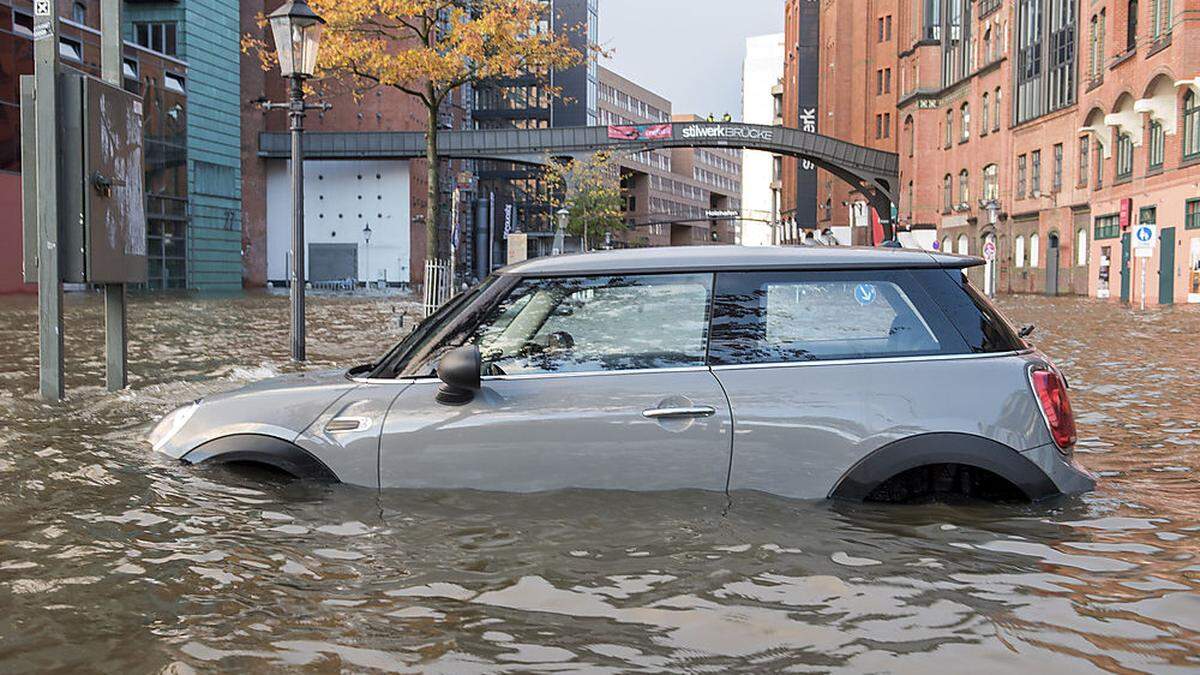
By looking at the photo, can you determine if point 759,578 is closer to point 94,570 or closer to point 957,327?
point 957,327

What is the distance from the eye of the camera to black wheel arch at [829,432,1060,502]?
15.9 ft

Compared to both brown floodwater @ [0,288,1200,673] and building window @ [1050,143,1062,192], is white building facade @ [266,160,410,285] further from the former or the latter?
brown floodwater @ [0,288,1200,673]

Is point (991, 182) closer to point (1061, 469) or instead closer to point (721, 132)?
point (721, 132)

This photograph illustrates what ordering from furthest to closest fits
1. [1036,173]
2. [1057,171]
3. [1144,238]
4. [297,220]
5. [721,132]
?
[721,132], [1036,173], [1057,171], [1144,238], [297,220]

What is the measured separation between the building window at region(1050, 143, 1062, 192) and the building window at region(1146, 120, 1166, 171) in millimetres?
10075

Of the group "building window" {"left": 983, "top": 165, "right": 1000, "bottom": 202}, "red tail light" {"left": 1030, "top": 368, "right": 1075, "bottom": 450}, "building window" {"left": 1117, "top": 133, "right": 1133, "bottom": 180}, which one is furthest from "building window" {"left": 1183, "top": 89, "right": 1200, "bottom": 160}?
"red tail light" {"left": 1030, "top": 368, "right": 1075, "bottom": 450}

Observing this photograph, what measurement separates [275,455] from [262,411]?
210 mm

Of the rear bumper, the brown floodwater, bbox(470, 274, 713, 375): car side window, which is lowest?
the brown floodwater

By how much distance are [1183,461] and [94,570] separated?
6299 mm

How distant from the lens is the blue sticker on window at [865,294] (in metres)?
5.04

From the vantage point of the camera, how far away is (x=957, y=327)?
16.5 ft

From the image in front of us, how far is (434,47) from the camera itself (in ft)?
78.9

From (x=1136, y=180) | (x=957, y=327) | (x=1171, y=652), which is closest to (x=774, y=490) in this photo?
(x=957, y=327)

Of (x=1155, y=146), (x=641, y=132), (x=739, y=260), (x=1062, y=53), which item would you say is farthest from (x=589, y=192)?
(x=739, y=260)
